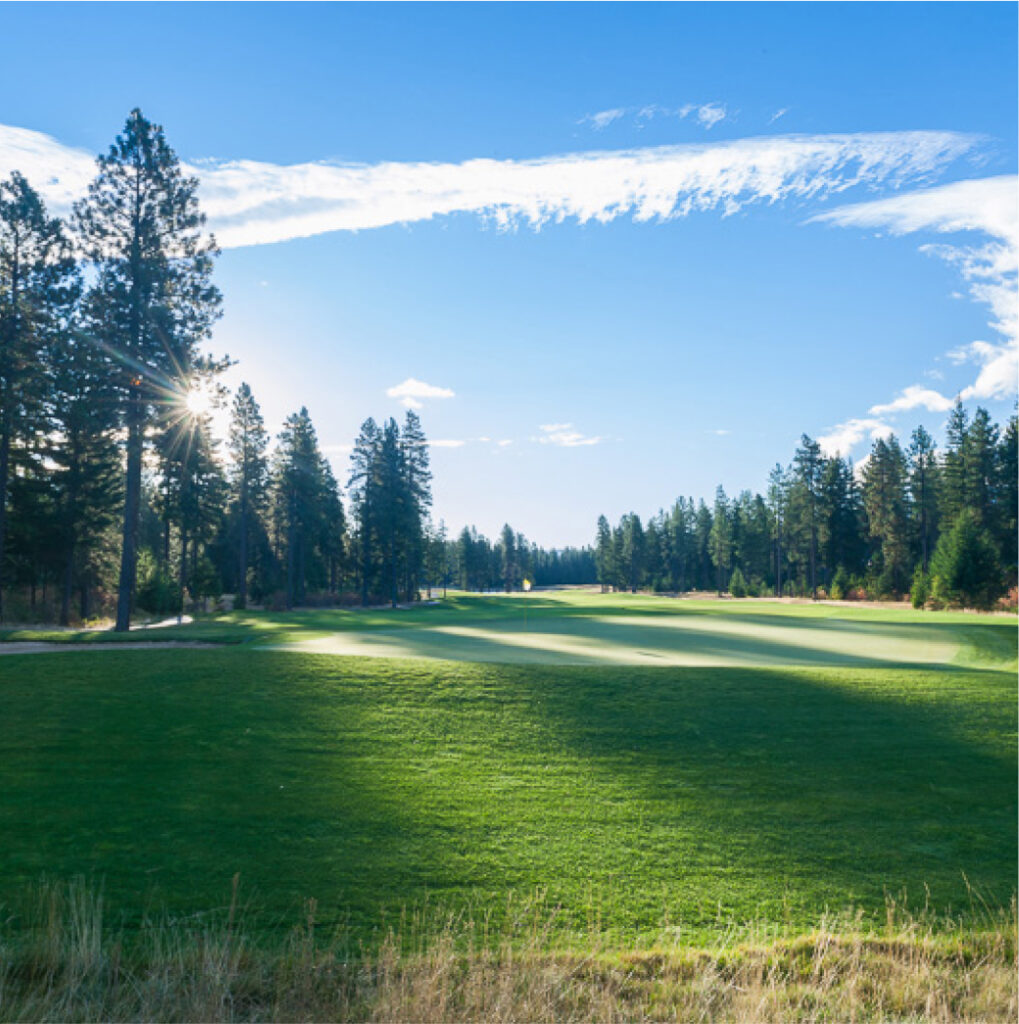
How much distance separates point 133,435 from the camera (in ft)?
85.7

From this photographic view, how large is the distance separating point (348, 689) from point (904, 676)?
10.3 m

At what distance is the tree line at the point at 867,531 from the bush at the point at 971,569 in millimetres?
64

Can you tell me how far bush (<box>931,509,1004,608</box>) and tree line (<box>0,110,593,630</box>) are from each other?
40.1m

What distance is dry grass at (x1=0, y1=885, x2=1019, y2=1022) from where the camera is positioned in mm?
4652

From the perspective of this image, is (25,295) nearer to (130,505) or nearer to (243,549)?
(130,505)

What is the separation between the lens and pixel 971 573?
4562 centimetres

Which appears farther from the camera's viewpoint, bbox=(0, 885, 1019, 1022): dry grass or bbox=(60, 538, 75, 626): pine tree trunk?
bbox=(60, 538, 75, 626): pine tree trunk

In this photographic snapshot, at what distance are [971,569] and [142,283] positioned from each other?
1883 inches

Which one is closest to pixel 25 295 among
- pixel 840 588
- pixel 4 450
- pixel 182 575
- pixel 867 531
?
pixel 4 450

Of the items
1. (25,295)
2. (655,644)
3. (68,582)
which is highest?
(25,295)

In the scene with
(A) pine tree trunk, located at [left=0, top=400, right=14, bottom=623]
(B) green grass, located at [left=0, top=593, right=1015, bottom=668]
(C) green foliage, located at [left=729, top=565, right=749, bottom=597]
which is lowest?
(C) green foliage, located at [left=729, top=565, right=749, bottom=597]

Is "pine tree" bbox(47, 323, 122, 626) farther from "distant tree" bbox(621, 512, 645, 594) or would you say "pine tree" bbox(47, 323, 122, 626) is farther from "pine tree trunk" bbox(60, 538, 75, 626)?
"distant tree" bbox(621, 512, 645, 594)

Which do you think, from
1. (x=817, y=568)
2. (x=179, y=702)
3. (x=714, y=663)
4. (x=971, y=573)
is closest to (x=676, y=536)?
(x=817, y=568)

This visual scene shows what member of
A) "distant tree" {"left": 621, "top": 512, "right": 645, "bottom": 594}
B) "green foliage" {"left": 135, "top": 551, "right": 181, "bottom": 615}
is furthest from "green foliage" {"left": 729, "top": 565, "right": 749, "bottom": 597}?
"green foliage" {"left": 135, "top": 551, "right": 181, "bottom": 615}
